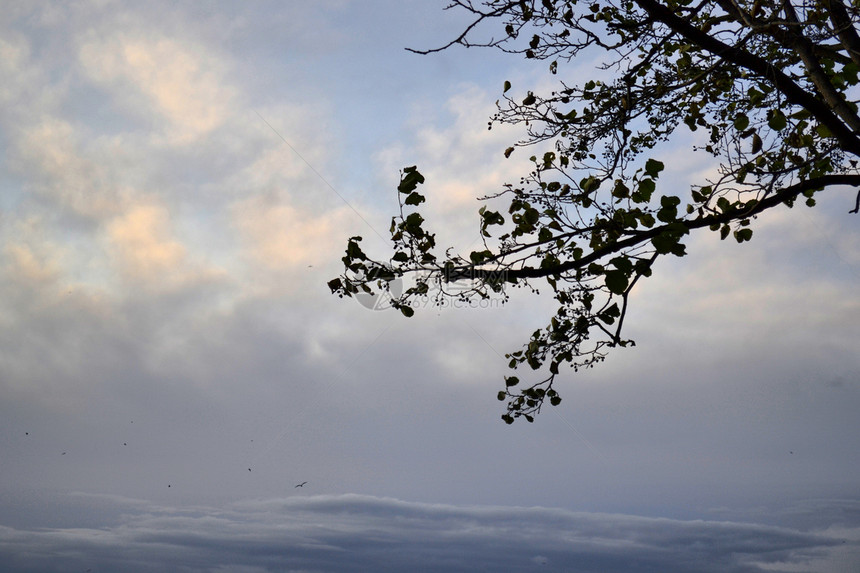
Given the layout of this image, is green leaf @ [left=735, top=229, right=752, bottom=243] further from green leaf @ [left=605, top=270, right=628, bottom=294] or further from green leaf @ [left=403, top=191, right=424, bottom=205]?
green leaf @ [left=403, top=191, right=424, bottom=205]

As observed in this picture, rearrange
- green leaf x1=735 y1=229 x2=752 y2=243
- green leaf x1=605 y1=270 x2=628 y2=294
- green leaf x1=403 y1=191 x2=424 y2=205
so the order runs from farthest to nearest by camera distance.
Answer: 1. green leaf x1=735 y1=229 x2=752 y2=243
2. green leaf x1=403 y1=191 x2=424 y2=205
3. green leaf x1=605 y1=270 x2=628 y2=294

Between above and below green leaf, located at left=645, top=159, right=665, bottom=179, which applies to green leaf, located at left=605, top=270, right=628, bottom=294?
below

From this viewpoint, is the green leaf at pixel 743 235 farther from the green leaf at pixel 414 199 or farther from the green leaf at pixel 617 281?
the green leaf at pixel 414 199

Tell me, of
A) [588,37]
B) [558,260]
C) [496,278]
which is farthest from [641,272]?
[588,37]

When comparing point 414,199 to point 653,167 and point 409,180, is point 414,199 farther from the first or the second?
point 653,167

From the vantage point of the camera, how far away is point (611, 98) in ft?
27.8

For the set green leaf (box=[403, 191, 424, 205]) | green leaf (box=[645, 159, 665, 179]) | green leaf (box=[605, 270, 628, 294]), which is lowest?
green leaf (box=[605, 270, 628, 294])

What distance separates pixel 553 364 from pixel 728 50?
3.81 meters

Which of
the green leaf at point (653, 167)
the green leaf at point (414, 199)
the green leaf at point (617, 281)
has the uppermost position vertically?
the green leaf at point (653, 167)

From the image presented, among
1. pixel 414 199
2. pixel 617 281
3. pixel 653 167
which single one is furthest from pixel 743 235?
pixel 414 199

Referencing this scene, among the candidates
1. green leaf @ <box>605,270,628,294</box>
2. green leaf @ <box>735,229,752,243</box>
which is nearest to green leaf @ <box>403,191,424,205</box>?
green leaf @ <box>605,270,628,294</box>

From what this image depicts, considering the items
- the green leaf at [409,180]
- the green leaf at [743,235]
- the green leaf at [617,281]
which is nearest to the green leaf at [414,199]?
the green leaf at [409,180]

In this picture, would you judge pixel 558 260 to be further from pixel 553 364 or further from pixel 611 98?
pixel 611 98

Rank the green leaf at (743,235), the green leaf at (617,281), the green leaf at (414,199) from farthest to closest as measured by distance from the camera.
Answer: the green leaf at (743,235) < the green leaf at (414,199) < the green leaf at (617,281)
